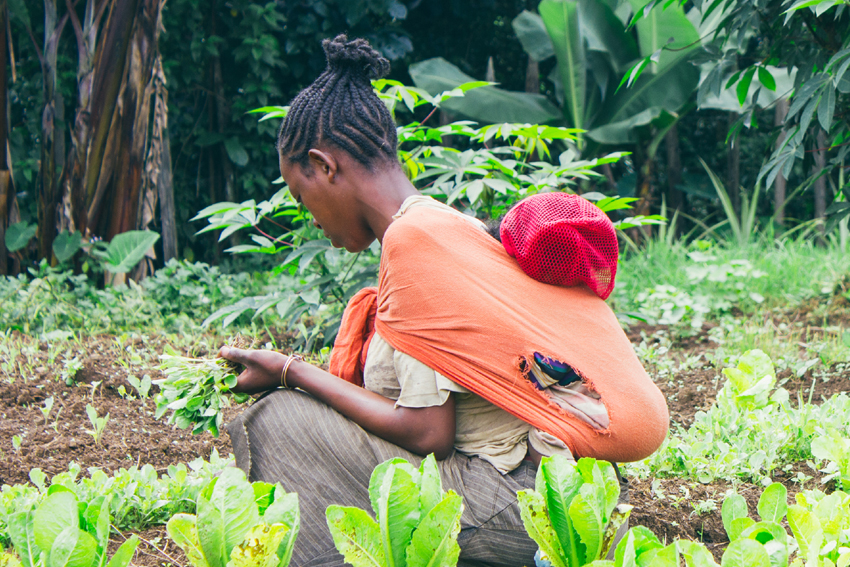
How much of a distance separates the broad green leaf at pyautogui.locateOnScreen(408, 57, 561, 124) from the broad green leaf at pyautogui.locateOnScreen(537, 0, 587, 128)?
21 cm

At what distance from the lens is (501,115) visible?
21.6 feet

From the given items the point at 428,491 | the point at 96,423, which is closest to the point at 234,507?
the point at 428,491

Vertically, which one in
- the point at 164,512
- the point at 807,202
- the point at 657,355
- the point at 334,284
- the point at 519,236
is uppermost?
the point at 519,236

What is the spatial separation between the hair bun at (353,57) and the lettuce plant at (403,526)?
102 centimetres

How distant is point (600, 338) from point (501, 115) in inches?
216

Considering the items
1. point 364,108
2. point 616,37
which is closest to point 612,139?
point 616,37

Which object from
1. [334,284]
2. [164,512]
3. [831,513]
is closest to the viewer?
[831,513]

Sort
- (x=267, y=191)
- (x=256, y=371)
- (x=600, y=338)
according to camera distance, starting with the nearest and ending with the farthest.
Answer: (x=600, y=338) < (x=256, y=371) < (x=267, y=191)

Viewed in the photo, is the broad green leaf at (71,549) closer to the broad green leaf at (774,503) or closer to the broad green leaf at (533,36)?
the broad green leaf at (774,503)

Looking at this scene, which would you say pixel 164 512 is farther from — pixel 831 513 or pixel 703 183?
pixel 703 183

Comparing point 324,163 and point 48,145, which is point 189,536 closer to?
point 324,163

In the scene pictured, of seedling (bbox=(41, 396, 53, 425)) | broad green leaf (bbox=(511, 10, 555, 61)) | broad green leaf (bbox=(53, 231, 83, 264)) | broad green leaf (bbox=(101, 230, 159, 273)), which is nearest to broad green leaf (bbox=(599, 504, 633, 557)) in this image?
seedling (bbox=(41, 396, 53, 425))

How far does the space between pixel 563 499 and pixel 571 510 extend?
0.03 meters

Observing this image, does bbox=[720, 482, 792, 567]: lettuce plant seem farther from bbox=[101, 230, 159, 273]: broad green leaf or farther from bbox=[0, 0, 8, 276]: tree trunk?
bbox=[0, 0, 8, 276]: tree trunk
